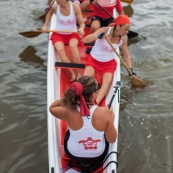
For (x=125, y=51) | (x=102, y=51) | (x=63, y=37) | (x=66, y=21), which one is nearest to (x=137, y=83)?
(x=125, y=51)

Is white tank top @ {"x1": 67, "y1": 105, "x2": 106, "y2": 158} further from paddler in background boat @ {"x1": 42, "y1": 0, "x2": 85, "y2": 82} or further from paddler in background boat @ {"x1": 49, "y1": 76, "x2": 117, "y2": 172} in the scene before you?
paddler in background boat @ {"x1": 42, "y1": 0, "x2": 85, "y2": 82}

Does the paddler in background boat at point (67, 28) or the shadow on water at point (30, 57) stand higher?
the paddler in background boat at point (67, 28)

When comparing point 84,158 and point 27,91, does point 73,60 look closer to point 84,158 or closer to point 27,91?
point 27,91

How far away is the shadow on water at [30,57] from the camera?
820 cm

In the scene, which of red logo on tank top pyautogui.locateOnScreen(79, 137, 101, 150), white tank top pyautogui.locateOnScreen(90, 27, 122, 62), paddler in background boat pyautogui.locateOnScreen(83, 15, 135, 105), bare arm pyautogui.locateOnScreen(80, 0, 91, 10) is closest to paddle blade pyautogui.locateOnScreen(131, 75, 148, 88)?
paddler in background boat pyautogui.locateOnScreen(83, 15, 135, 105)

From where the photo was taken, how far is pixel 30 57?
8.40 metres

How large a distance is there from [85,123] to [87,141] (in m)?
0.31

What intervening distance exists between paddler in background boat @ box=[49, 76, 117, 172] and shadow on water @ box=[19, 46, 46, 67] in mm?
4433

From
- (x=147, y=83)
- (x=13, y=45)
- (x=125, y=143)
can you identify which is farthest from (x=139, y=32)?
(x=125, y=143)

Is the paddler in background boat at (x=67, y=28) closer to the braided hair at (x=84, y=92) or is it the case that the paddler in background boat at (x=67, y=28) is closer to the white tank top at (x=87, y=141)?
the white tank top at (x=87, y=141)

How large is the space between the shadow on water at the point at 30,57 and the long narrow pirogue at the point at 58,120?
1376 mm

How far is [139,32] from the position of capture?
10352mm

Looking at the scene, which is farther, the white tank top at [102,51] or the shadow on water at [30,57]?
the shadow on water at [30,57]

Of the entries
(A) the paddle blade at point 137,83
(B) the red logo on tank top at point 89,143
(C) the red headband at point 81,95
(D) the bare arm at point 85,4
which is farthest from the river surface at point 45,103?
(C) the red headband at point 81,95
